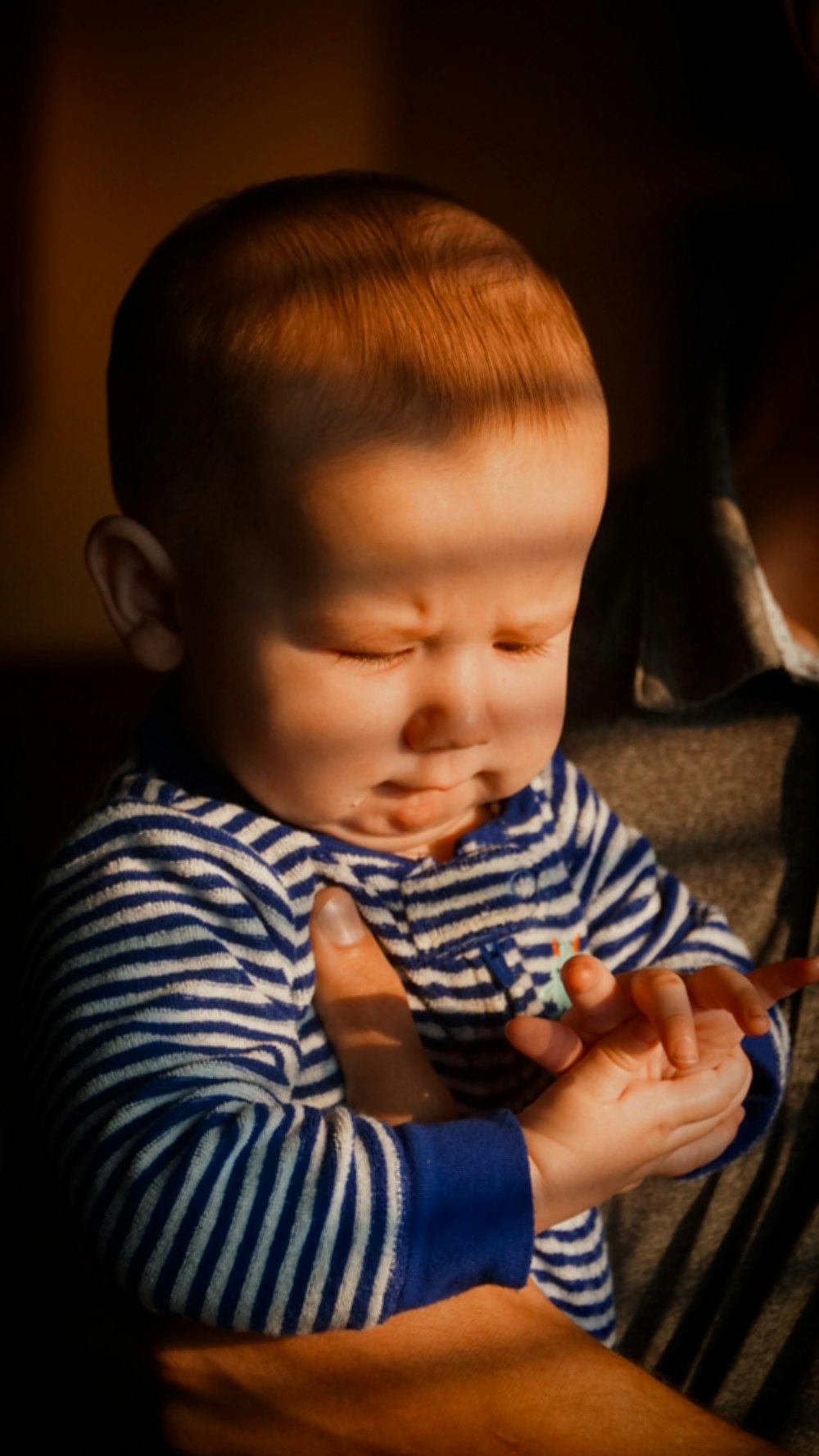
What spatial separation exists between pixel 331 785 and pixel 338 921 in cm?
12

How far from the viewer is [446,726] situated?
2.85 ft

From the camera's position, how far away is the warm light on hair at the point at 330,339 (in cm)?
84

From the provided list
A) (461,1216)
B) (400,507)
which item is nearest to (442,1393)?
(461,1216)

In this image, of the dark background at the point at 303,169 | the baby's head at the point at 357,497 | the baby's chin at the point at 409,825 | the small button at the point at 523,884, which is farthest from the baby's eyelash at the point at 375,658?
the dark background at the point at 303,169

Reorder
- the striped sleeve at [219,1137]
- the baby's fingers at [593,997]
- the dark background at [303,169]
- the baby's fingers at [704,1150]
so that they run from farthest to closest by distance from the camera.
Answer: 1. the dark background at [303,169]
2. the baby's fingers at [704,1150]
3. the baby's fingers at [593,997]
4. the striped sleeve at [219,1137]

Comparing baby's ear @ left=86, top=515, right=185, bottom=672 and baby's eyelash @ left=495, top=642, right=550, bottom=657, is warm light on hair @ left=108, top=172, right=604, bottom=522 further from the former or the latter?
baby's eyelash @ left=495, top=642, right=550, bottom=657

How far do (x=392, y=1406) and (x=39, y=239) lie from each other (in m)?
1.43

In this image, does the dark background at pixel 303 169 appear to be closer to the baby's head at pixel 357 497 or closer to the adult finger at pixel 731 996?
the baby's head at pixel 357 497

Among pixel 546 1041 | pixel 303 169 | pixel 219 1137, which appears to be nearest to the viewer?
pixel 219 1137

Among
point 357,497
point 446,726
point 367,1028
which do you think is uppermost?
point 357,497

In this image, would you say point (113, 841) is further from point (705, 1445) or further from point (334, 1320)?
point (705, 1445)

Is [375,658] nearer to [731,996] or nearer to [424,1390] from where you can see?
[731,996]

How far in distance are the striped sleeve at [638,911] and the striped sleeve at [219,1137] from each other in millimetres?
278

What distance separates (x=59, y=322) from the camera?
1.74 m
